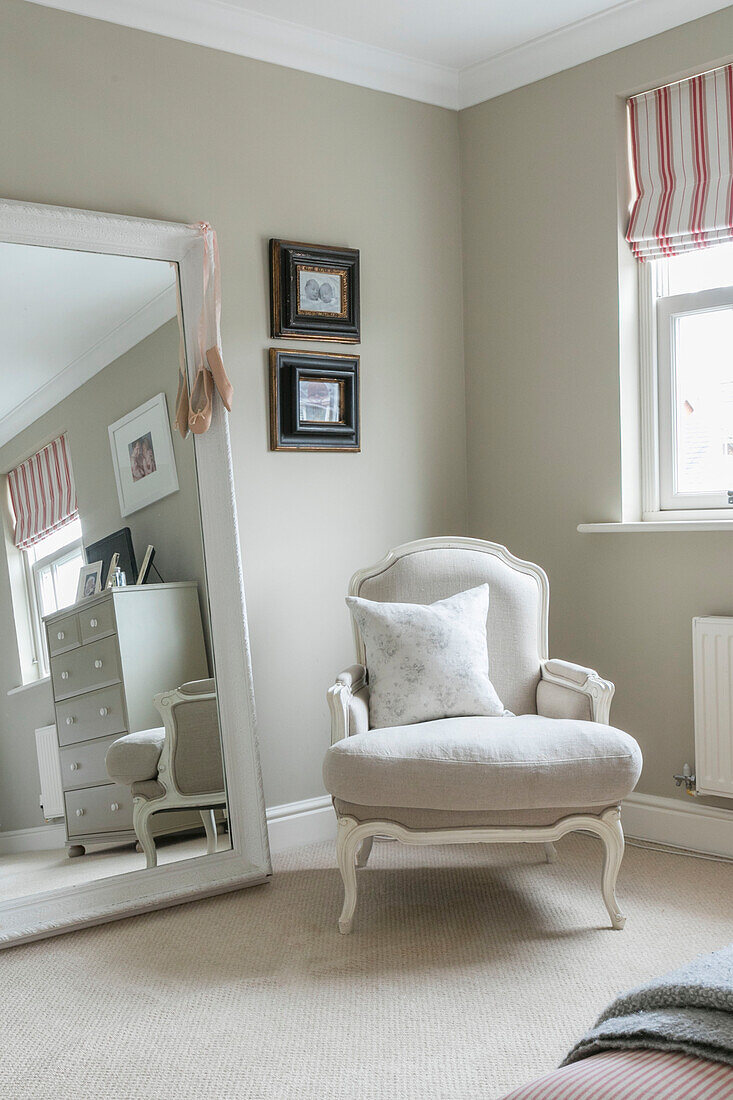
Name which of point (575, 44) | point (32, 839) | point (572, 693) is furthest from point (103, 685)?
point (575, 44)

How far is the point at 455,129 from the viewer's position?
354 cm

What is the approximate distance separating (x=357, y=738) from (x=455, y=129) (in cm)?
233

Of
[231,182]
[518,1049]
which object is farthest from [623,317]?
[518,1049]

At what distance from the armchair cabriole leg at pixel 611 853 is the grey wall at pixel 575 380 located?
0.73 m

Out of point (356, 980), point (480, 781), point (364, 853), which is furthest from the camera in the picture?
point (364, 853)

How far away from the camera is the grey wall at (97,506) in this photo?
97.2 inches

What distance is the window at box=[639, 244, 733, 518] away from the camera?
2957mm

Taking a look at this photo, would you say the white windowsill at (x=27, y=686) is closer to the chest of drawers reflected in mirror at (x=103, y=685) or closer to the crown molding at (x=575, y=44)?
the chest of drawers reflected in mirror at (x=103, y=685)

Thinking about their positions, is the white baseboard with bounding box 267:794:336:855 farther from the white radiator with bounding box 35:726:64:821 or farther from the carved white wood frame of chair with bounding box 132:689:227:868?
the white radiator with bounding box 35:726:64:821

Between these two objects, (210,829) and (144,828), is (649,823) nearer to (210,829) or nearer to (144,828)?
(210,829)

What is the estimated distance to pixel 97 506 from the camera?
2.62 meters

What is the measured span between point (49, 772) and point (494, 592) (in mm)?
1349

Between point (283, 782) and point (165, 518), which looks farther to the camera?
point (283, 782)

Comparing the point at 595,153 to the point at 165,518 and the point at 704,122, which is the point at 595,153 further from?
the point at 165,518
